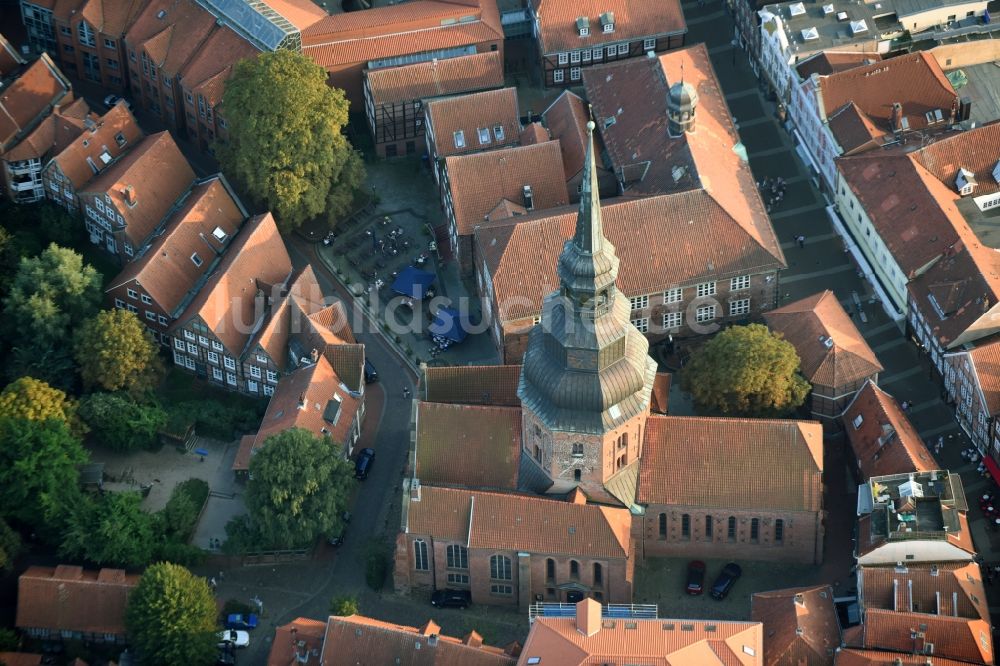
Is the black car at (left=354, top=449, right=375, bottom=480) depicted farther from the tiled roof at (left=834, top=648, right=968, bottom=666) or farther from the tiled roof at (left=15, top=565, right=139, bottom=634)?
the tiled roof at (left=834, top=648, right=968, bottom=666)

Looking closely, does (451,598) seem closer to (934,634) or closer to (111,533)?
(111,533)

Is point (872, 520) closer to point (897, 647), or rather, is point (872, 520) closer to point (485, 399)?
point (897, 647)

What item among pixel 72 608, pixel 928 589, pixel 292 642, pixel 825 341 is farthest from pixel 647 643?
pixel 72 608

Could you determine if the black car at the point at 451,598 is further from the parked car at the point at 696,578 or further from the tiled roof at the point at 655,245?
the tiled roof at the point at 655,245

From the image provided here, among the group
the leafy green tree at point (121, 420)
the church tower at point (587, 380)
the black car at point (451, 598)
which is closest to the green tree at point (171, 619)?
the black car at point (451, 598)

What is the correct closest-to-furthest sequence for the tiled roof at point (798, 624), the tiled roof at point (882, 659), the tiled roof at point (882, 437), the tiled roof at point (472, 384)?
the tiled roof at point (882, 659)
the tiled roof at point (798, 624)
the tiled roof at point (882, 437)
the tiled roof at point (472, 384)

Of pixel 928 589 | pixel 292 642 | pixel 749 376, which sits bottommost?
pixel 292 642
